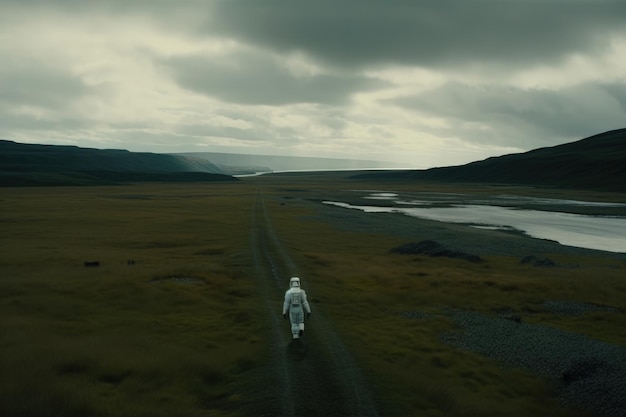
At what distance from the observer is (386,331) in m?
25.6

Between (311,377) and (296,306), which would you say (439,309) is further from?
(311,377)

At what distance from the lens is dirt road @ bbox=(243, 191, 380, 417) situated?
16.0 m

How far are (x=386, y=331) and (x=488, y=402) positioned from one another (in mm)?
8325

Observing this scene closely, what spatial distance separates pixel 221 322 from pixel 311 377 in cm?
987

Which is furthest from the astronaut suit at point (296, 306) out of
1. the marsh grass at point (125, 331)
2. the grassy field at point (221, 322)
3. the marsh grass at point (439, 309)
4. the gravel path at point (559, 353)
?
the gravel path at point (559, 353)

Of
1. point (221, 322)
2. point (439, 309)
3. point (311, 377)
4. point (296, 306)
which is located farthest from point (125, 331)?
point (439, 309)

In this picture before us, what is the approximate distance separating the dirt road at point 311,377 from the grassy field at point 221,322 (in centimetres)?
66

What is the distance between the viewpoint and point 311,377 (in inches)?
715

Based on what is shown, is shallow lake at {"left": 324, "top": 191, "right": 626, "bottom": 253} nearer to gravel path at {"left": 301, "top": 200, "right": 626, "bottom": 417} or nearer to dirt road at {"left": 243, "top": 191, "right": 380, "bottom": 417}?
gravel path at {"left": 301, "top": 200, "right": 626, "bottom": 417}

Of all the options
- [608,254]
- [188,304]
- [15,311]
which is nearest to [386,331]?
[188,304]

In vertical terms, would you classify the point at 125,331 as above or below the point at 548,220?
below

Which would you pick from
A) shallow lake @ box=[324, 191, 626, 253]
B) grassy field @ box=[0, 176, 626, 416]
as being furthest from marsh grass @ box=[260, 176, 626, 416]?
shallow lake @ box=[324, 191, 626, 253]

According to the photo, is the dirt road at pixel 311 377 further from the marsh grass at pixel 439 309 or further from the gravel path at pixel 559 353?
the gravel path at pixel 559 353

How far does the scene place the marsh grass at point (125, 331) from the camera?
16.9m
